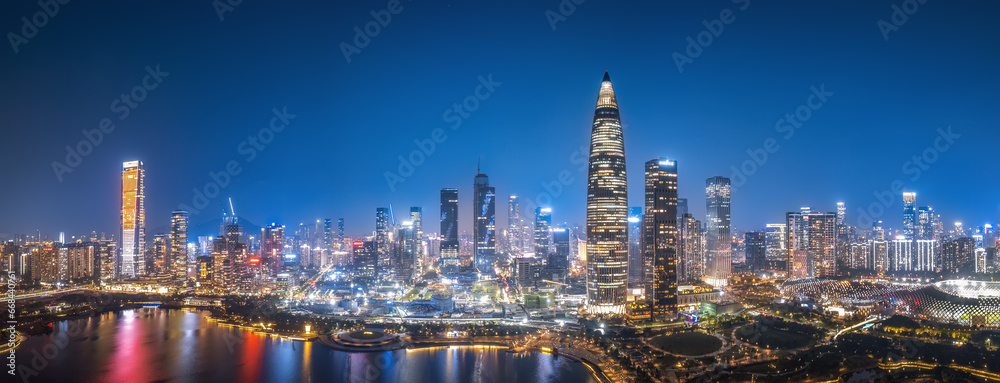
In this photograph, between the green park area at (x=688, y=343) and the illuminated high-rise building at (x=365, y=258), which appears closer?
the green park area at (x=688, y=343)

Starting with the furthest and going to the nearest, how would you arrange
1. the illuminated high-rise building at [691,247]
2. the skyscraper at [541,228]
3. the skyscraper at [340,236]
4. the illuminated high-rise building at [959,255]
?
1. the skyscraper at [340,236]
2. the skyscraper at [541,228]
3. the illuminated high-rise building at [959,255]
4. the illuminated high-rise building at [691,247]

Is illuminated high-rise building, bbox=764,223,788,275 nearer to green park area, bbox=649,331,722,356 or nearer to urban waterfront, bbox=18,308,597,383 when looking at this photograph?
green park area, bbox=649,331,722,356

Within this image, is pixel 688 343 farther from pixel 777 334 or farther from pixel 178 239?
pixel 178 239

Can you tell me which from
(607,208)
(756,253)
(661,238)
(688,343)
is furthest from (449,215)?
(688,343)

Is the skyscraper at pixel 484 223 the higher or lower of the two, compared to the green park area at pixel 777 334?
higher

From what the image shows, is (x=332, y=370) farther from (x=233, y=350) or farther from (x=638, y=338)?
(x=638, y=338)

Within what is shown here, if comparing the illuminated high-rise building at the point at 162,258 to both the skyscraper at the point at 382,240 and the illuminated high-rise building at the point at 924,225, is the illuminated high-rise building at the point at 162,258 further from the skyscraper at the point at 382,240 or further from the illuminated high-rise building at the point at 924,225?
the illuminated high-rise building at the point at 924,225


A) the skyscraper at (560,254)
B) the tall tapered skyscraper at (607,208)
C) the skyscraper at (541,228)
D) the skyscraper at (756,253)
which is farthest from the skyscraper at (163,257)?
the skyscraper at (756,253)
